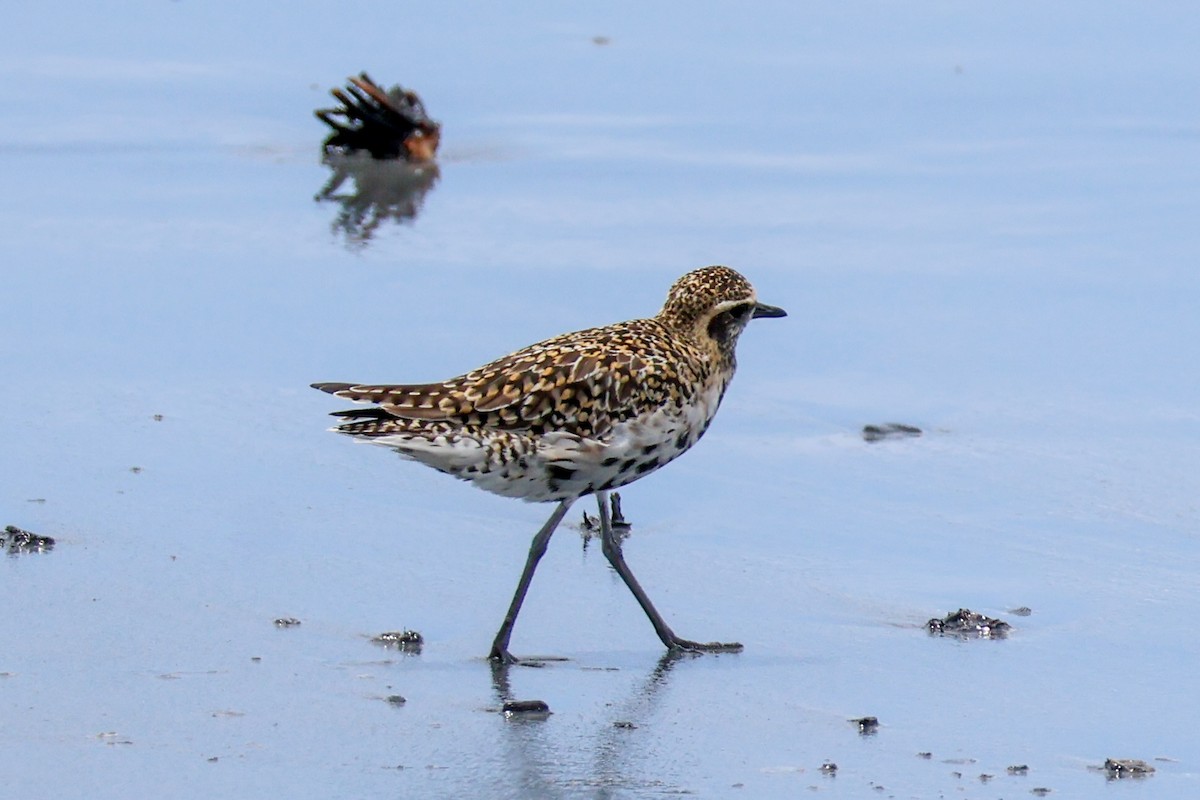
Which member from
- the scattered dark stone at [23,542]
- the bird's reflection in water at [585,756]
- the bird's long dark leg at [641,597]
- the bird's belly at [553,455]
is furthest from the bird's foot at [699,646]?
the scattered dark stone at [23,542]

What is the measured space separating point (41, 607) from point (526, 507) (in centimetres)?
189

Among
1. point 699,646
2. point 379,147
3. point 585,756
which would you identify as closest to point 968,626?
point 699,646

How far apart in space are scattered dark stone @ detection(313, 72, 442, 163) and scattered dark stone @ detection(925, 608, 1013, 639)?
21.7 ft

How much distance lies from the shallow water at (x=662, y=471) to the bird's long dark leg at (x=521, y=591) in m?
0.10

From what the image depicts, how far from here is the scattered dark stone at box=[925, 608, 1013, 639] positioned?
6.19 m

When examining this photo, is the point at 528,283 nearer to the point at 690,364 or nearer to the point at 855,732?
the point at 690,364

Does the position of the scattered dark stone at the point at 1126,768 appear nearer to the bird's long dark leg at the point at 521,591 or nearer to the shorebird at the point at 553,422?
the shorebird at the point at 553,422

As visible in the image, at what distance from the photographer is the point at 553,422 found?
20.1 feet

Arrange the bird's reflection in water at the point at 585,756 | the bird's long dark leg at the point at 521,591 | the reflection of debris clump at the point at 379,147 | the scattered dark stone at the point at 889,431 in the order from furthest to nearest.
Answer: the reflection of debris clump at the point at 379,147
the scattered dark stone at the point at 889,431
the bird's long dark leg at the point at 521,591
the bird's reflection in water at the point at 585,756

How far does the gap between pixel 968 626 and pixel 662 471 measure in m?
1.86

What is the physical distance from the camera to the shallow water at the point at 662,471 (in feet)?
17.8

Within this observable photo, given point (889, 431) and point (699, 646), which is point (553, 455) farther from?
point (889, 431)

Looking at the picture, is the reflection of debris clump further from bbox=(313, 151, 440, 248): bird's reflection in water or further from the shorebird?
the shorebird

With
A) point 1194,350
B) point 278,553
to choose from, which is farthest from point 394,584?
point 1194,350
